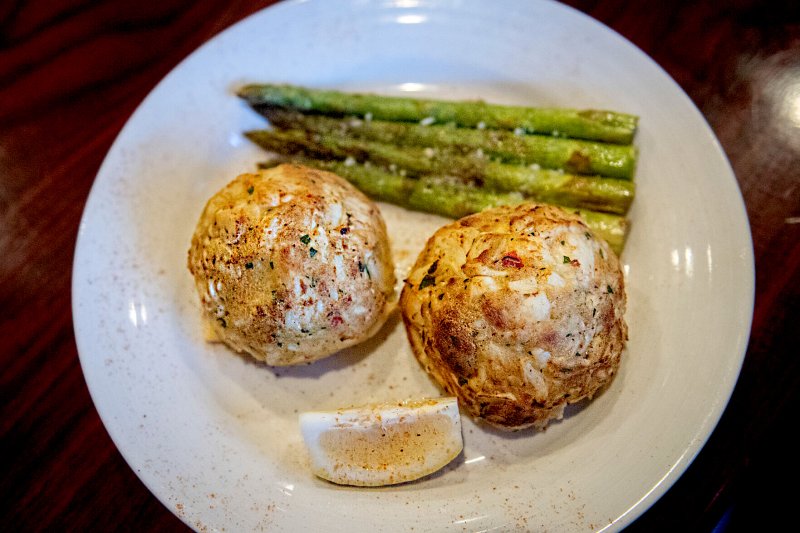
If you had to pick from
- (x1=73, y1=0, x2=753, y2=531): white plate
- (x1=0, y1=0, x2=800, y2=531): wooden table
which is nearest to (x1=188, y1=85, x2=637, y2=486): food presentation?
(x1=73, y1=0, x2=753, y2=531): white plate

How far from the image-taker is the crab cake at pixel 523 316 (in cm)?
268

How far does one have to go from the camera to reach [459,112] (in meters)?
3.69

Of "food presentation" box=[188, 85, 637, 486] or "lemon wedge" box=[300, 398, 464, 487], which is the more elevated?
"food presentation" box=[188, 85, 637, 486]

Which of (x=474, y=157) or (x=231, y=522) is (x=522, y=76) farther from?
(x=231, y=522)

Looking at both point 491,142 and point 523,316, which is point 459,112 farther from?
point 523,316

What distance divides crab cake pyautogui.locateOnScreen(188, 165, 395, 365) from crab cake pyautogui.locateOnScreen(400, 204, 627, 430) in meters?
0.37

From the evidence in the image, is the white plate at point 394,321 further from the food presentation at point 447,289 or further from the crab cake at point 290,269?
the crab cake at point 290,269

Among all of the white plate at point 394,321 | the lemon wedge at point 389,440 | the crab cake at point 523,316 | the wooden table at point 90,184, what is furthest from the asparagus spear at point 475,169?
the lemon wedge at point 389,440

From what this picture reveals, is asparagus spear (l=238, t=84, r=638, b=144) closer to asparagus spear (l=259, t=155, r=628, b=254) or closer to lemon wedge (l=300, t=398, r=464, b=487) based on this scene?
asparagus spear (l=259, t=155, r=628, b=254)

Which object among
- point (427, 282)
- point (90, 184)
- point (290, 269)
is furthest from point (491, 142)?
point (90, 184)

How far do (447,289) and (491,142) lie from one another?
4.15ft

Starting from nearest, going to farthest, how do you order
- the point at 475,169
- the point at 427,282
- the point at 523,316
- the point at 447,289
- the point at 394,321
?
the point at 523,316 → the point at 447,289 → the point at 427,282 → the point at 394,321 → the point at 475,169

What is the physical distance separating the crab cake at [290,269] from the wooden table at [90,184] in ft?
4.14

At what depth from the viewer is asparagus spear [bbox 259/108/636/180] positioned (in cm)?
345
